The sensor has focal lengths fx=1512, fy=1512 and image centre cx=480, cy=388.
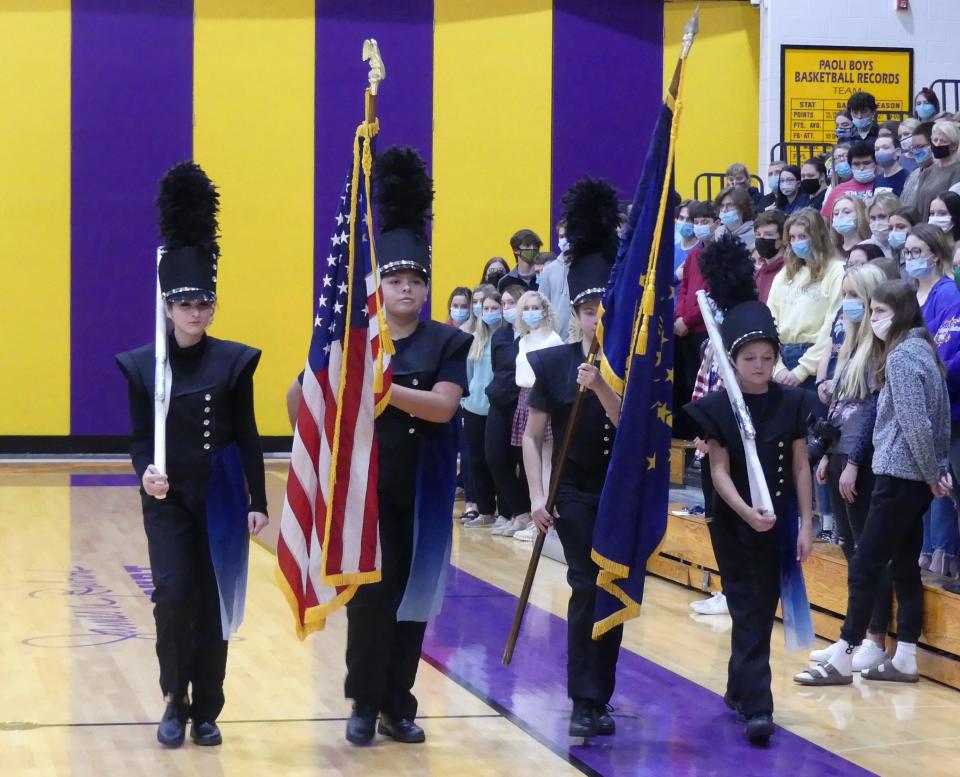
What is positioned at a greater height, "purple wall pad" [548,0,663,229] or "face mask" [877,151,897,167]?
"purple wall pad" [548,0,663,229]

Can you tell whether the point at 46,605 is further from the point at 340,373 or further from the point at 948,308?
the point at 948,308

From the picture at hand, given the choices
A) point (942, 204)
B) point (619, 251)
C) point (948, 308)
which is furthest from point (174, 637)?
point (942, 204)

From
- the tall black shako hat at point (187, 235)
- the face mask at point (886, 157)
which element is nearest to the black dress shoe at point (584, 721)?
the tall black shako hat at point (187, 235)

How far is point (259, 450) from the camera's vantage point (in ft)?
17.6

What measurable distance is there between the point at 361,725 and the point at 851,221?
491cm

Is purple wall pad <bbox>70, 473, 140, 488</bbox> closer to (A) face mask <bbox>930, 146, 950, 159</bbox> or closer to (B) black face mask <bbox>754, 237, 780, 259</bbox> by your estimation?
(B) black face mask <bbox>754, 237, 780, 259</bbox>

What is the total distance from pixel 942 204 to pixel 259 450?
4.31 m

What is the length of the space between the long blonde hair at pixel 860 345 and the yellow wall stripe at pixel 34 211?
397 inches

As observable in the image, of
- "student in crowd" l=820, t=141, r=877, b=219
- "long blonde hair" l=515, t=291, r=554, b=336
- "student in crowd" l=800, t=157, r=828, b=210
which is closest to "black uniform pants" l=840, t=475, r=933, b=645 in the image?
"long blonde hair" l=515, t=291, r=554, b=336

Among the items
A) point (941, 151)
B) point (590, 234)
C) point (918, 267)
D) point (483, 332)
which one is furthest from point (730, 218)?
point (590, 234)

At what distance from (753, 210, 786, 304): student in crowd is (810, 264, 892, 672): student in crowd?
2558 millimetres

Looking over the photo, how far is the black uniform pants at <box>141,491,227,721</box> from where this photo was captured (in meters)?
5.18

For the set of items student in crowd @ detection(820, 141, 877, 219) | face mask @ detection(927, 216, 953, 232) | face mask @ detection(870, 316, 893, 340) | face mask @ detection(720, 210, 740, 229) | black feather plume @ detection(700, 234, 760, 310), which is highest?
student in crowd @ detection(820, 141, 877, 219)

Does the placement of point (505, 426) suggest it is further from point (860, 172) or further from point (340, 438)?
point (340, 438)
